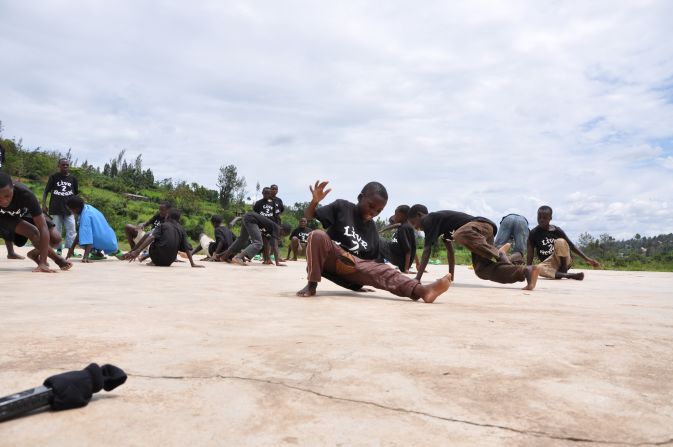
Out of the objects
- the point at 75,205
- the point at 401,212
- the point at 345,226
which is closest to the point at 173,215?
the point at 75,205

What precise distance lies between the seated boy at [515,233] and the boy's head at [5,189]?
23.4 feet

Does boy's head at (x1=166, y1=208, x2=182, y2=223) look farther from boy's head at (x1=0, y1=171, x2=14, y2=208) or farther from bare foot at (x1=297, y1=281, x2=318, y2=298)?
bare foot at (x1=297, y1=281, x2=318, y2=298)

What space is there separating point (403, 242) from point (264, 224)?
288 centimetres

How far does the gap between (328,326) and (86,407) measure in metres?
1.54

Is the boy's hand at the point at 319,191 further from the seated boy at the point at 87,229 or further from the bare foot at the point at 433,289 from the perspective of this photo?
the seated boy at the point at 87,229

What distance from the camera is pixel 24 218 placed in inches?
267

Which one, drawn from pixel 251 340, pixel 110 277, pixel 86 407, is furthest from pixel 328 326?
pixel 110 277

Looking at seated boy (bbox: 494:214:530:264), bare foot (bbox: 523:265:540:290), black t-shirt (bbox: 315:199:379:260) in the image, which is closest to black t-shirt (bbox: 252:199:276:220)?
seated boy (bbox: 494:214:530:264)

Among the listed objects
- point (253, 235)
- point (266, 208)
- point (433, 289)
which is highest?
point (266, 208)

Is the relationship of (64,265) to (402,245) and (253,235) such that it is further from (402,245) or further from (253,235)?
(402,245)

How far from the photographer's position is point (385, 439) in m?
1.30

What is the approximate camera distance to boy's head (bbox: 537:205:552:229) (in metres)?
8.50

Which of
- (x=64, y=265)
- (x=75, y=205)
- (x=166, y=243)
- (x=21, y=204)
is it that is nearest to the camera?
(x=21, y=204)

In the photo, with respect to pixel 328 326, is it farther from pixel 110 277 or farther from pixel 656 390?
pixel 110 277
